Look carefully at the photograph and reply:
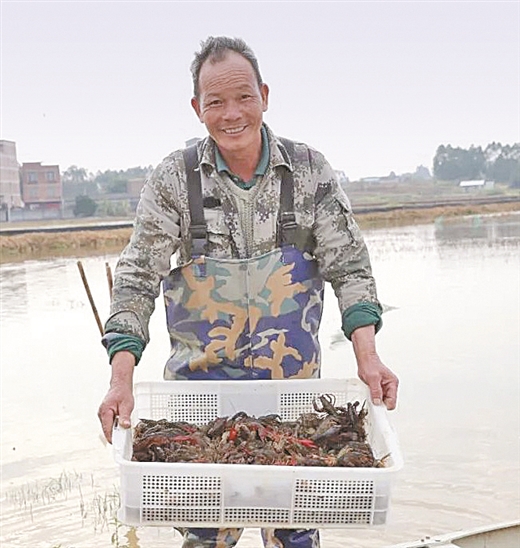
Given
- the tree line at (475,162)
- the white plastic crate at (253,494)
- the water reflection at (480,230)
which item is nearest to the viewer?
the white plastic crate at (253,494)

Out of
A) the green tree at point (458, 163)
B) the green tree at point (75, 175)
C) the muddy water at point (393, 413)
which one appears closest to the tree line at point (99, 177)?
the green tree at point (75, 175)

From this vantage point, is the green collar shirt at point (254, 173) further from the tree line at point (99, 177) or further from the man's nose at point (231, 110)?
the tree line at point (99, 177)

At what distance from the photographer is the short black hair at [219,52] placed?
9.45 ft

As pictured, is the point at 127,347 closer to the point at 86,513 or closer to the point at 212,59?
the point at 212,59

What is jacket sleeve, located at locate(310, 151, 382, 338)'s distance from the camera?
2.93m

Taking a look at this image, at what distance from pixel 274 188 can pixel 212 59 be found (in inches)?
17.9

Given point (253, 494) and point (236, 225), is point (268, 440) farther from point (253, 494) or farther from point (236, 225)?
point (236, 225)

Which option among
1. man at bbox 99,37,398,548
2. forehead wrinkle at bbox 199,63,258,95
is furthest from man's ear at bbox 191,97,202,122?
forehead wrinkle at bbox 199,63,258,95

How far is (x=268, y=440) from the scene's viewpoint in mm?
2734

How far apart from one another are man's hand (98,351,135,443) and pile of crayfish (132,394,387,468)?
0.12 metres

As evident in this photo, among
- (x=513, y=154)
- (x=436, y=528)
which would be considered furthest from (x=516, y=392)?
(x=513, y=154)

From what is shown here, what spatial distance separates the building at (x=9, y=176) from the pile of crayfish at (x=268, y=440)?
75962mm

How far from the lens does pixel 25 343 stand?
12992 mm

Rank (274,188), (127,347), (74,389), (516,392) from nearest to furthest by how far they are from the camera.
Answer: (127,347) → (274,188) → (516,392) → (74,389)
